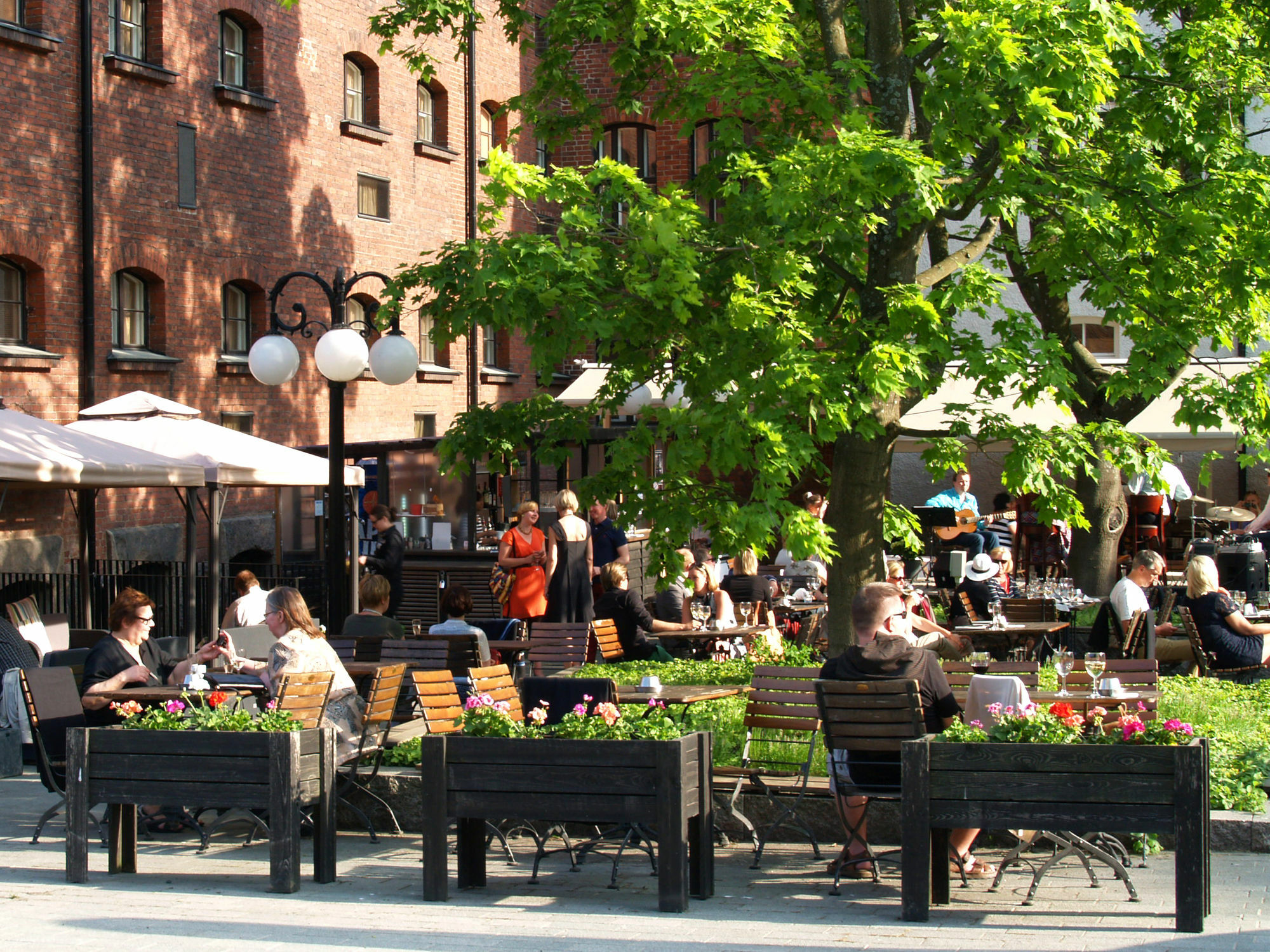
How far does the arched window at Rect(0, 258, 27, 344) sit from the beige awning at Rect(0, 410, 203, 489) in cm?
463

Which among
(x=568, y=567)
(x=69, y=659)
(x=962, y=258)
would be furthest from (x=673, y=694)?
(x=568, y=567)

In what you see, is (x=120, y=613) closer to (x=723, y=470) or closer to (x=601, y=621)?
(x=723, y=470)

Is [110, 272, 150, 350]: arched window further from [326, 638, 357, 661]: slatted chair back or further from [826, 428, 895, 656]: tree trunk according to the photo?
[826, 428, 895, 656]: tree trunk

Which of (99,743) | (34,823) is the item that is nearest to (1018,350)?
(99,743)

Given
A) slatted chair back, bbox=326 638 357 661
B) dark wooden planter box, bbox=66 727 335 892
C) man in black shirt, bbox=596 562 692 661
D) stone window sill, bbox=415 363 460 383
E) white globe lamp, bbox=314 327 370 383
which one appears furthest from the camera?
stone window sill, bbox=415 363 460 383

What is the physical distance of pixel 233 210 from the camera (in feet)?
73.9

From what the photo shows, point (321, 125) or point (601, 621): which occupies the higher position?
point (321, 125)

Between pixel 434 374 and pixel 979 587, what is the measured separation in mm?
14182

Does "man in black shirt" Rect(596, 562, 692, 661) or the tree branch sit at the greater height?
the tree branch

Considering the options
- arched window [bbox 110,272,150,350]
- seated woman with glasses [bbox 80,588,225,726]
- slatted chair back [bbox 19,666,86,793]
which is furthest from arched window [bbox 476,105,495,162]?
slatted chair back [bbox 19,666,86,793]

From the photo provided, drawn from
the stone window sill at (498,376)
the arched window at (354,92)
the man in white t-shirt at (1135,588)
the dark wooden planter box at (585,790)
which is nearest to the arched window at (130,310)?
the arched window at (354,92)

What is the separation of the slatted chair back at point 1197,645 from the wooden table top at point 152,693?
721 centimetres

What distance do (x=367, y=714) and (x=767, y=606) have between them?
23.2 feet

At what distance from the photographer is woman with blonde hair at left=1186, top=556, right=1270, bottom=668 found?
12273 mm
